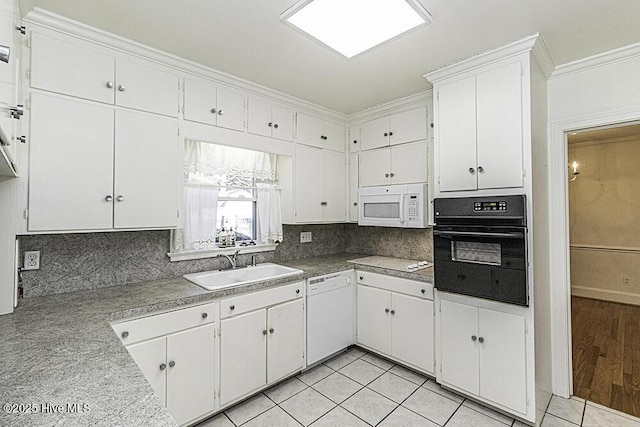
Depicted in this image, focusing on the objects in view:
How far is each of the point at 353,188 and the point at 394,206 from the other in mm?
681

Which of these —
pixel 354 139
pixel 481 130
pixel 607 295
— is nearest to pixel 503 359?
pixel 481 130

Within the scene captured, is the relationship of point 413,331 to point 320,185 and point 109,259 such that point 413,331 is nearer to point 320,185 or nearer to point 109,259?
point 320,185

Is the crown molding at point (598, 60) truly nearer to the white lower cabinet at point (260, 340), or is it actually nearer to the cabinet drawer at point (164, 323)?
the white lower cabinet at point (260, 340)

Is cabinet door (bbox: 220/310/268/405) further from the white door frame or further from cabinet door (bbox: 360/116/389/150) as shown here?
the white door frame

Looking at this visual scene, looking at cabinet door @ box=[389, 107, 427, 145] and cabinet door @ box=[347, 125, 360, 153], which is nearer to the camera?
cabinet door @ box=[389, 107, 427, 145]

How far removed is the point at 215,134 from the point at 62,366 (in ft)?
6.09

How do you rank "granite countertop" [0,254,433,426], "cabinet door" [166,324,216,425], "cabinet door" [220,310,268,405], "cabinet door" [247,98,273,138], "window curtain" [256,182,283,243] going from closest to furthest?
"granite countertop" [0,254,433,426], "cabinet door" [166,324,216,425], "cabinet door" [220,310,268,405], "cabinet door" [247,98,273,138], "window curtain" [256,182,283,243]

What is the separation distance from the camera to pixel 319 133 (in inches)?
134

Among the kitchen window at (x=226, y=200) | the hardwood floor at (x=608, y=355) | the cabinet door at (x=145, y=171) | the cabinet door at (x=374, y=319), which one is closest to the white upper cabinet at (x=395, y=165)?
the kitchen window at (x=226, y=200)

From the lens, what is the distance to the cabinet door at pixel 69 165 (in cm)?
176

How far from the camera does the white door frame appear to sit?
8.04 feet

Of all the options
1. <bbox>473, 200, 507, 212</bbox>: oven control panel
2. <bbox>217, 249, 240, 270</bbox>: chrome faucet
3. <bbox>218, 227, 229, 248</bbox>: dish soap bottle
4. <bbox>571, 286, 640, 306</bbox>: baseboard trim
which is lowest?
<bbox>571, 286, 640, 306</bbox>: baseboard trim

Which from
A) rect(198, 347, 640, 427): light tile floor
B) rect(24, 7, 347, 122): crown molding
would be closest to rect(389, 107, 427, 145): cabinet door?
rect(24, 7, 347, 122): crown molding

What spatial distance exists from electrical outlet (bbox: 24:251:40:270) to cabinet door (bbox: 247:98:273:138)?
174 cm
